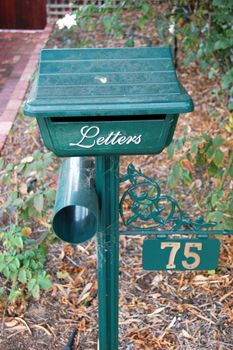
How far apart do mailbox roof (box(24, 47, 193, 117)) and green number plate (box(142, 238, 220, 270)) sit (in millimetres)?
483

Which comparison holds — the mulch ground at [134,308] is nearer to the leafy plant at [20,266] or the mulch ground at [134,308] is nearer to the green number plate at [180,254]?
the leafy plant at [20,266]

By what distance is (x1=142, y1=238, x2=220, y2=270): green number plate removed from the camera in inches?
59.5

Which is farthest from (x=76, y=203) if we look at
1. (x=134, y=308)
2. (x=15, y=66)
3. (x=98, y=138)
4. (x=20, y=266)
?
(x=15, y=66)

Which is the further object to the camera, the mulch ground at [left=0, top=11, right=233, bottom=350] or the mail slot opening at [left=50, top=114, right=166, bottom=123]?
the mulch ground at [left=0, top=11, right=233, bottom=350]

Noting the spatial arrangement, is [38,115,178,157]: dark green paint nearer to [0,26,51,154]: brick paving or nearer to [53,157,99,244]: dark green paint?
[53,157,99,244]: dark green paint

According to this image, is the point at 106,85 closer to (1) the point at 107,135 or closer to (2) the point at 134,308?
(1) the point at 107,135

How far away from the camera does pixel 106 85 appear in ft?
4.12

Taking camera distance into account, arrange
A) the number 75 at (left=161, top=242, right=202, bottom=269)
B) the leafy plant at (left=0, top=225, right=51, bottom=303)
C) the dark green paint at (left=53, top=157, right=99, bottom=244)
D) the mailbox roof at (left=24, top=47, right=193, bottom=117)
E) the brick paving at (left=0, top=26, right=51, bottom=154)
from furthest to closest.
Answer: the brick paving at (left=0, top=26, right=51, bottom=154), the leafy plant at (left=0, top=225, right=51, bottom=303), the number 75 at (left=161, top=242, right=202, bottom=269), the dark green paint at (left=53, top=157, right=99, bottom=244), the mailbox roof at (left=24, top=47, right=193, bottom=117)

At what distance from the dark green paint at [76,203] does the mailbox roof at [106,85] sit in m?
0.30

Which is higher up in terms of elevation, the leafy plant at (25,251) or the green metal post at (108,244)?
the green metal post at (108,244)

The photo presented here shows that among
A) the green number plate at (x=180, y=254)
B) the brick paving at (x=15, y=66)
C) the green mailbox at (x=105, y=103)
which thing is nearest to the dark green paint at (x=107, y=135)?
the green mailbox at (x=105, y=103)

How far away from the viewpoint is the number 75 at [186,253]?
1.51 m

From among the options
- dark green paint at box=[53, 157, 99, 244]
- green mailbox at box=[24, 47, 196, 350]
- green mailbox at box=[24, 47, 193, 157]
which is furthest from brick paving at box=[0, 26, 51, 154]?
green mailbox at box=[24, 47, 193, 157]

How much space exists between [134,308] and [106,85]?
4.58 feet
